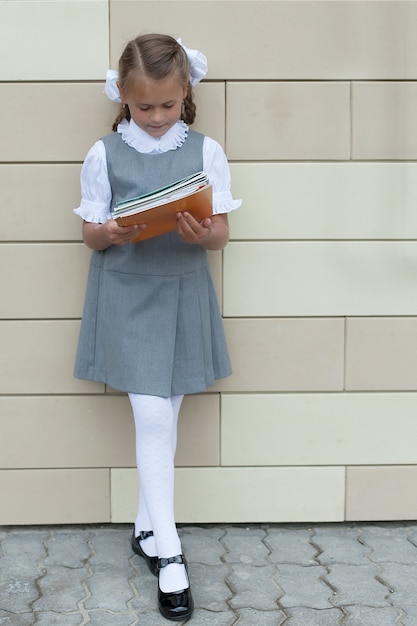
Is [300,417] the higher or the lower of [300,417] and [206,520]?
the higher

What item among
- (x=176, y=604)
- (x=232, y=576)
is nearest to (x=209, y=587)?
(x=232, y=576)

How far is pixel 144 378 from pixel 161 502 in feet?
1.29

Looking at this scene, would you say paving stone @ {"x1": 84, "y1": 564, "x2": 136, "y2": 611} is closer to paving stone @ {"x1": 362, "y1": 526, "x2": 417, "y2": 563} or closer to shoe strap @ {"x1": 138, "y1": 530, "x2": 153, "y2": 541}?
shoe strap @ {"x1": 138, "y1": 530, "x2": 153, "y2": 541}

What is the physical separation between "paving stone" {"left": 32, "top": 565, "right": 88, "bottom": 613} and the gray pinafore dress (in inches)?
26.0

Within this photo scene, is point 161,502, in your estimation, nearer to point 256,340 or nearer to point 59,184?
point 256,340

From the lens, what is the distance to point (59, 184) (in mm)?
2898

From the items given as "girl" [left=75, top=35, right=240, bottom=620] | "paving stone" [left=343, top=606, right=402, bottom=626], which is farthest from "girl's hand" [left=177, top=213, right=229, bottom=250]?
"paving stone" [left=343, top=606, right=402, bottom=626]

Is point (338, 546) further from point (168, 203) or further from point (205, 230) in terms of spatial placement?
point (168, 203)

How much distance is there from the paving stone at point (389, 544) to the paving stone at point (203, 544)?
0.53 meters

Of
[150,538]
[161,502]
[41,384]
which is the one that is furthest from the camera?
[41,384]

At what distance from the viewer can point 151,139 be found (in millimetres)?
2615

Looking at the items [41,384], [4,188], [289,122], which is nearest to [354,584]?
[41,384]

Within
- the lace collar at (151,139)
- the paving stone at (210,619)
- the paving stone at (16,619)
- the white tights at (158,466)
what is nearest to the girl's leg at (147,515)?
the white tights at (158,466)

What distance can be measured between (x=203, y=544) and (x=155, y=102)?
1.57 meters
